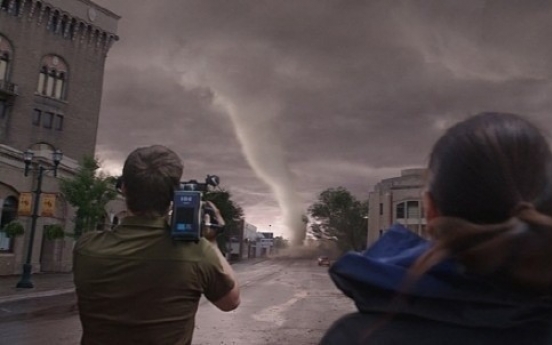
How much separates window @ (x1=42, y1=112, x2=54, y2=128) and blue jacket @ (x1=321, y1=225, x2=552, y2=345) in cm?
4252

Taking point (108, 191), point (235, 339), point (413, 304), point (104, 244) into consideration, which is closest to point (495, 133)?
point (413, 304)

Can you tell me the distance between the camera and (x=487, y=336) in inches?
46.1

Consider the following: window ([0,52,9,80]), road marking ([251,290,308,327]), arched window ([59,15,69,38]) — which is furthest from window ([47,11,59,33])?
road marking ([251,290,308,327])

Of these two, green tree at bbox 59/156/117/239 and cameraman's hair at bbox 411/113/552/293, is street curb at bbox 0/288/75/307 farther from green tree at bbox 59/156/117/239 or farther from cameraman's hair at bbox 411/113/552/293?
cameraman's hair at bbox 411/113/552/293

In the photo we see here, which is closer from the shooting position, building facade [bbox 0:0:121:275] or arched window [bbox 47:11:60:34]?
building facade [bbox 0:0:121:275]

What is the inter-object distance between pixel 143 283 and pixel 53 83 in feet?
139

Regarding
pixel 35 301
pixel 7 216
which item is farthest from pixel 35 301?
pixel 7 216

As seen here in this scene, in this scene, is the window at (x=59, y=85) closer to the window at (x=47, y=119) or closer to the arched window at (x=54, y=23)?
A: the window at (x=47, y=119)

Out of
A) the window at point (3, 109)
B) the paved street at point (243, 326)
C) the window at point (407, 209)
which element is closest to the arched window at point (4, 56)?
the window at point (3, 109)

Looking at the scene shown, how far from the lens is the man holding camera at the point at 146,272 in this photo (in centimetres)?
236

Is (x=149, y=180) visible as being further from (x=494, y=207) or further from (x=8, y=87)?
(x=8, y=87)

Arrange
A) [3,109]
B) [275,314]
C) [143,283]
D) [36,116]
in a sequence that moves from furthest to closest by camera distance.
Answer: [36,116] → [3,109] → [275,314] → [143,283]

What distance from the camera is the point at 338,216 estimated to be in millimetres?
116062

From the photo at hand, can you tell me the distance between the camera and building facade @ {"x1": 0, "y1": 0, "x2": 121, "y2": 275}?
1371 inches
